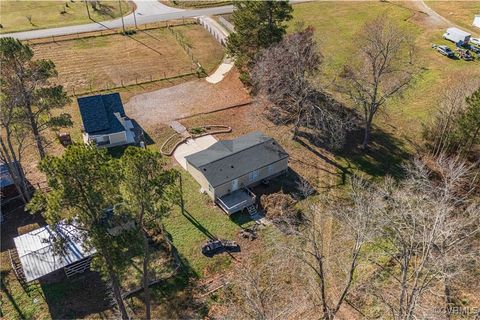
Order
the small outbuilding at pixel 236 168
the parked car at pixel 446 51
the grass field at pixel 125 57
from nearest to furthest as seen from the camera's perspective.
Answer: the small outbuilding at pixel 236 168 → the grass field at pixel 125 57 → the parked car at pixel 446 51

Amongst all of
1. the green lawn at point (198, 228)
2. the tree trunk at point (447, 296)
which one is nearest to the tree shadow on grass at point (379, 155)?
the tree trunk at point (447, 296)

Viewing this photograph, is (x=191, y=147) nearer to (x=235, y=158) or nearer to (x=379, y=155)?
(x=235, y=158)

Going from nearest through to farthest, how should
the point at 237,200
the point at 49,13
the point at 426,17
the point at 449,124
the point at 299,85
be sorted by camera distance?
1. the point at 237,200
2. the point at 449,124
3. the point at 299,85
4. the point at 426,17
5. the point at 49,13

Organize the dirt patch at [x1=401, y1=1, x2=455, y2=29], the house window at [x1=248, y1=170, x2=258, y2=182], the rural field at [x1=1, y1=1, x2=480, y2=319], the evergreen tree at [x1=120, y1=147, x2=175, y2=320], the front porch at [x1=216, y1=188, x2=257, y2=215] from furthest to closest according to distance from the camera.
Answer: the dirt patch at [x1=401, y1=1, x2=455, y2=29], the house window at [x1=248, y1=170, x2=258, y2=182], the front porch at [x1=216, y1=188, x2=257, y2=215], the rural field at [x1=1, y1=1, x2=480, y2=319], the evergreen tree at [x1=120, y1=147, x2=175, y2=320]

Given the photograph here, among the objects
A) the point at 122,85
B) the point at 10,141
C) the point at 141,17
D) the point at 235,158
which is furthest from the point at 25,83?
the point at 141,17

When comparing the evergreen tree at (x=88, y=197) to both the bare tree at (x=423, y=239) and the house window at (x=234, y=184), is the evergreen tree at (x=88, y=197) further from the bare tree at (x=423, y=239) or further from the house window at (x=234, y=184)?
the house window at (x=234, y=184)

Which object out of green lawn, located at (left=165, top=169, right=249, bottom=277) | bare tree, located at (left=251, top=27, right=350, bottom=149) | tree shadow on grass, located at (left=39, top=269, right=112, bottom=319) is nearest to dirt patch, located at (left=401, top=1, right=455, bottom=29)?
bare tree, located at (left=251, top=27, right=350, bottom=149)

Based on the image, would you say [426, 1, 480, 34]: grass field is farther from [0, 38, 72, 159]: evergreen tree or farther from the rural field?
[0, 38, 72, 159]: evergreen tree
